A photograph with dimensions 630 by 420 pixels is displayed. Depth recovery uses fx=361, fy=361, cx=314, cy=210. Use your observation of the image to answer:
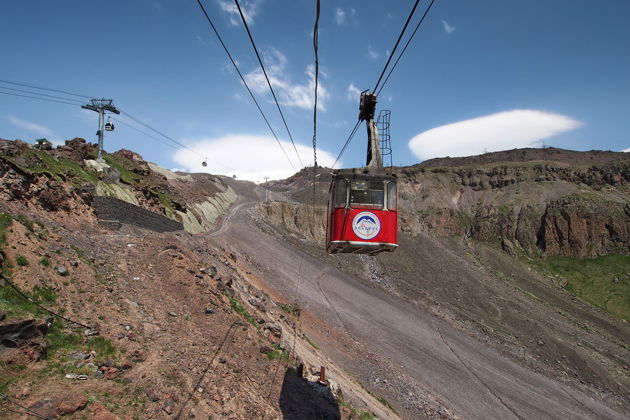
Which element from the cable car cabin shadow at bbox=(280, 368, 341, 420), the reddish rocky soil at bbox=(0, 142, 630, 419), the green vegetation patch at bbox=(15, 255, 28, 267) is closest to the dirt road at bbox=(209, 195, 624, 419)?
the reddish rocky soil at bbox=(0, 142, 630, 419)

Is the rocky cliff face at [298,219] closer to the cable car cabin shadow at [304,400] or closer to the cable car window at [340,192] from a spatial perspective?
the cable car cabin shadow at [304,400]

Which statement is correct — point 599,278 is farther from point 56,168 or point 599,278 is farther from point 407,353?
point 56,168

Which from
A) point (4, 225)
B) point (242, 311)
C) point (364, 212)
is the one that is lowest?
point (242, 311)

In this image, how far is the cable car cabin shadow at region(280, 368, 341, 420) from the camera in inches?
531

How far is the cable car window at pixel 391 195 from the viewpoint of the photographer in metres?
12.4

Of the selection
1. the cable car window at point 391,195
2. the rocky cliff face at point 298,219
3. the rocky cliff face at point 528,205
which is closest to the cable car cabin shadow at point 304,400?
the cable car window at point 391,195

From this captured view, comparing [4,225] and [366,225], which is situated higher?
[366,225]

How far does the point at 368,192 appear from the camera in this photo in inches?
487

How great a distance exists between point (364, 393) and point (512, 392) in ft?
57.2

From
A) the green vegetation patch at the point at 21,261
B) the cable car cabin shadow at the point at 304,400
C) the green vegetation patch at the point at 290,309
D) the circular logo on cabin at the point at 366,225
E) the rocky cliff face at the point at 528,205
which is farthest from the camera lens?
the rocky cliff face at the point at 528,205

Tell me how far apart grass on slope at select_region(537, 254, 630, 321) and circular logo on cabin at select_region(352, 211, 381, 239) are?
232 feet

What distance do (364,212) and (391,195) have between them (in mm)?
1181

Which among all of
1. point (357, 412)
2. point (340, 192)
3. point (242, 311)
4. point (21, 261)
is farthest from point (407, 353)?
point (21, 261)

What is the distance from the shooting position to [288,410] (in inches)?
522
